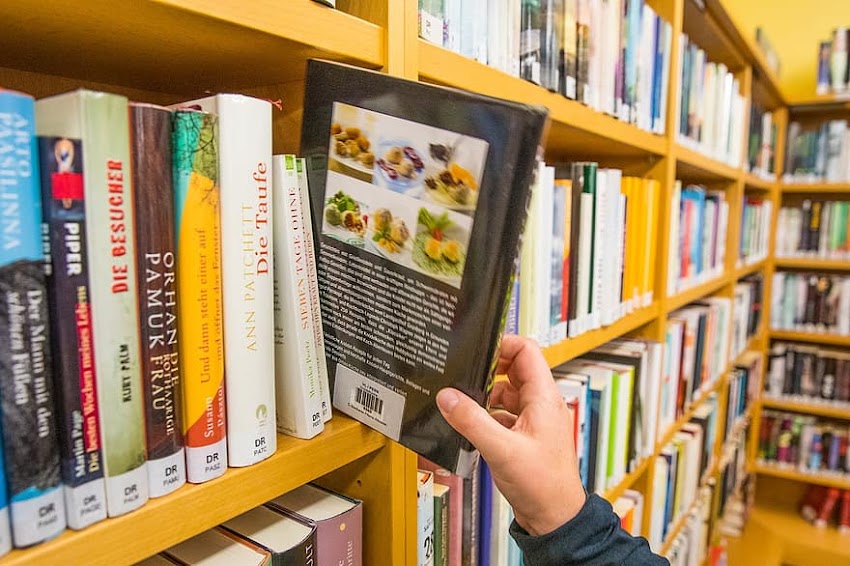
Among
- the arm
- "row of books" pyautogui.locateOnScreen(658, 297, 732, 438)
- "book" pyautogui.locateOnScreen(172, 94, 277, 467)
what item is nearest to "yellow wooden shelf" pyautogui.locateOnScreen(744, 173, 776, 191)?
"row of books" pyautogui.locateOnScreen(658, 297, 732, 438)

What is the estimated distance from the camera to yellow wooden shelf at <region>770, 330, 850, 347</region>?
8.86 ft

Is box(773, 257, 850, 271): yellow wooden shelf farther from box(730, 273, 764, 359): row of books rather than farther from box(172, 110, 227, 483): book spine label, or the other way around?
box(172, 110, 227, 483): book spine label

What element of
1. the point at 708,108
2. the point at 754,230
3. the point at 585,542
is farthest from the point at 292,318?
the point at 754,230

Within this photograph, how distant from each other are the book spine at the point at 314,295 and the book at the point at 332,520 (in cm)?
11

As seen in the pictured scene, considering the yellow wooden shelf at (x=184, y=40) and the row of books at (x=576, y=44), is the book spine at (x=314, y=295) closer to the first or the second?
the yellow wooden shelf at (x=184, y=40)

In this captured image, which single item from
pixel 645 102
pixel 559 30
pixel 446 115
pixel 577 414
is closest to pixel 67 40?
pixel 446 115

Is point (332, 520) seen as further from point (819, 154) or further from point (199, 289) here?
point (819, 154)

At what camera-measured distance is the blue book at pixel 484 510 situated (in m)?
0.85

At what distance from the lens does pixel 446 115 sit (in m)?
0.46

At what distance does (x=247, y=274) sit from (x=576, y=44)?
0.75 m

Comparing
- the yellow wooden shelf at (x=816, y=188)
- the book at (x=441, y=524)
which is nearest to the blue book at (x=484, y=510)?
the book at (x=441, y=524)

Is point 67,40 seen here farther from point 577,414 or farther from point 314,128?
point 577,414

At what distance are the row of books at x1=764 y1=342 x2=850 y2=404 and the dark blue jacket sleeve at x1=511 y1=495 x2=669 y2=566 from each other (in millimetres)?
2688

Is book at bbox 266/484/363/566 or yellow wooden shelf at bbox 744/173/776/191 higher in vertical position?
yellow wooden shelf at bbox 744/173/776/191
